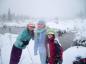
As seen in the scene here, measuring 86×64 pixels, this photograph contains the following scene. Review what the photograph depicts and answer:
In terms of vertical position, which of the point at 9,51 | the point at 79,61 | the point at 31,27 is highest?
the point at 31,27

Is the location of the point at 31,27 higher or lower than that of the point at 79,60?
higher

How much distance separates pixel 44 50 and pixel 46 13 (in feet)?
1.41

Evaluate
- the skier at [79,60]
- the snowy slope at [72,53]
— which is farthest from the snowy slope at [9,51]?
the skier at [79,60]

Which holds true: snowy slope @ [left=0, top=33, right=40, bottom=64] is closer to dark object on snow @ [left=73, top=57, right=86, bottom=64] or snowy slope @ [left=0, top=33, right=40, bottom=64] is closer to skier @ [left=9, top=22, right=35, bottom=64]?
skier @ [left=9, top=22, right=35, bottom=64]

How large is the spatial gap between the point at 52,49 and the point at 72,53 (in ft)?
0.79

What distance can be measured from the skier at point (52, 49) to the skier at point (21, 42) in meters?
0.21

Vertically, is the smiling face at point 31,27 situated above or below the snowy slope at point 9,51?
above

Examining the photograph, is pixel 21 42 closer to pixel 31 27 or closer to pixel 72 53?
pixel 31 27

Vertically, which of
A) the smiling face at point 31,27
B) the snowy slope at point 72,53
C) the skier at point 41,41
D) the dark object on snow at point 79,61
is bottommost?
the dark object on snow at point 79,61

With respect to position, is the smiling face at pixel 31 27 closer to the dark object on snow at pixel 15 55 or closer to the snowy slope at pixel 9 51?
the snowy slope at pixel 9 51

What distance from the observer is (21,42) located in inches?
79.7

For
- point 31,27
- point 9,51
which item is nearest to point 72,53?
point 31,27

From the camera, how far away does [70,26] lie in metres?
2.05

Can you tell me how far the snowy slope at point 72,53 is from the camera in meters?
2.02
